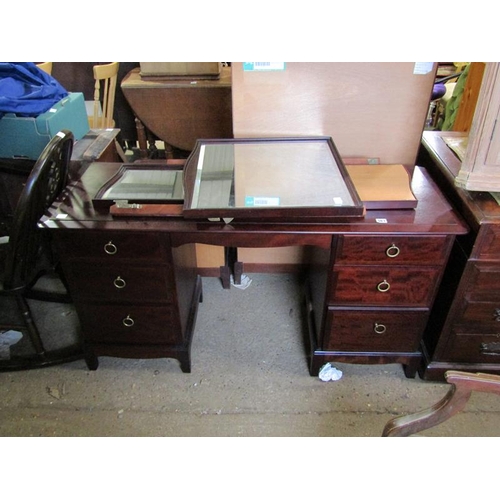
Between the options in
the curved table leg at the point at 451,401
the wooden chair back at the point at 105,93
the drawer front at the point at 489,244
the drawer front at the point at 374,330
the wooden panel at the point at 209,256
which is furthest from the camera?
the wooden chair back at the point at 105,93

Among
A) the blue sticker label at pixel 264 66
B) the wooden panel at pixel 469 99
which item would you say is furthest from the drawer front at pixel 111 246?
the wooden panel at pixel 469 99

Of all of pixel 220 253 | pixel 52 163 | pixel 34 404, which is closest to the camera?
pixel 52 163

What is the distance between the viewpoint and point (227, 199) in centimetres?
124

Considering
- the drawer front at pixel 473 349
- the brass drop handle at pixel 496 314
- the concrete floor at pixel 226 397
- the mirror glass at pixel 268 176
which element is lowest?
the concrete floor at pixel 226 397

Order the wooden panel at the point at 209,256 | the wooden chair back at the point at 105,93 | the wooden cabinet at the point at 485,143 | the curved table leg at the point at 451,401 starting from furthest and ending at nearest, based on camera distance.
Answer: the wooden chair back at the point at 105,93, the wooden panel at the point at 209,256, the wooden cabinet at the point at 485,143, the curved table leg at the point at 451,401

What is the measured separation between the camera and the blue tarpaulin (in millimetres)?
1682

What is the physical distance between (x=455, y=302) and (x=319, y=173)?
66cm

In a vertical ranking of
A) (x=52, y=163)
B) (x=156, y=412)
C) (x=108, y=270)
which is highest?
(x=52, y=163)

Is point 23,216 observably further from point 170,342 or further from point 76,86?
point 76,86

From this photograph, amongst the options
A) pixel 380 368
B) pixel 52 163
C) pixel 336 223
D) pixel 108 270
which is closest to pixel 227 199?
pixel 336 223

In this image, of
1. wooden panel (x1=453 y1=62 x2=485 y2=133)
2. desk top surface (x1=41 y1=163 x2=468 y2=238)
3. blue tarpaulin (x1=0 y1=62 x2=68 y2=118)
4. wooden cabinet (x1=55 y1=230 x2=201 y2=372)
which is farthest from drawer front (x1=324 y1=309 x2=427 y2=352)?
blue tarpaulin (x1=0 y1=62 x2=68 y2=118)

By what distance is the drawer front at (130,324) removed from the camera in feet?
4.94

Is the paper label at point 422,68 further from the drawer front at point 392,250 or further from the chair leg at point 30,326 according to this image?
the chair leg at point 30,326

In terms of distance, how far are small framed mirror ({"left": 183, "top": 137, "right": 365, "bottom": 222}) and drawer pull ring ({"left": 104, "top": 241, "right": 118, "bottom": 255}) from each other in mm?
299
